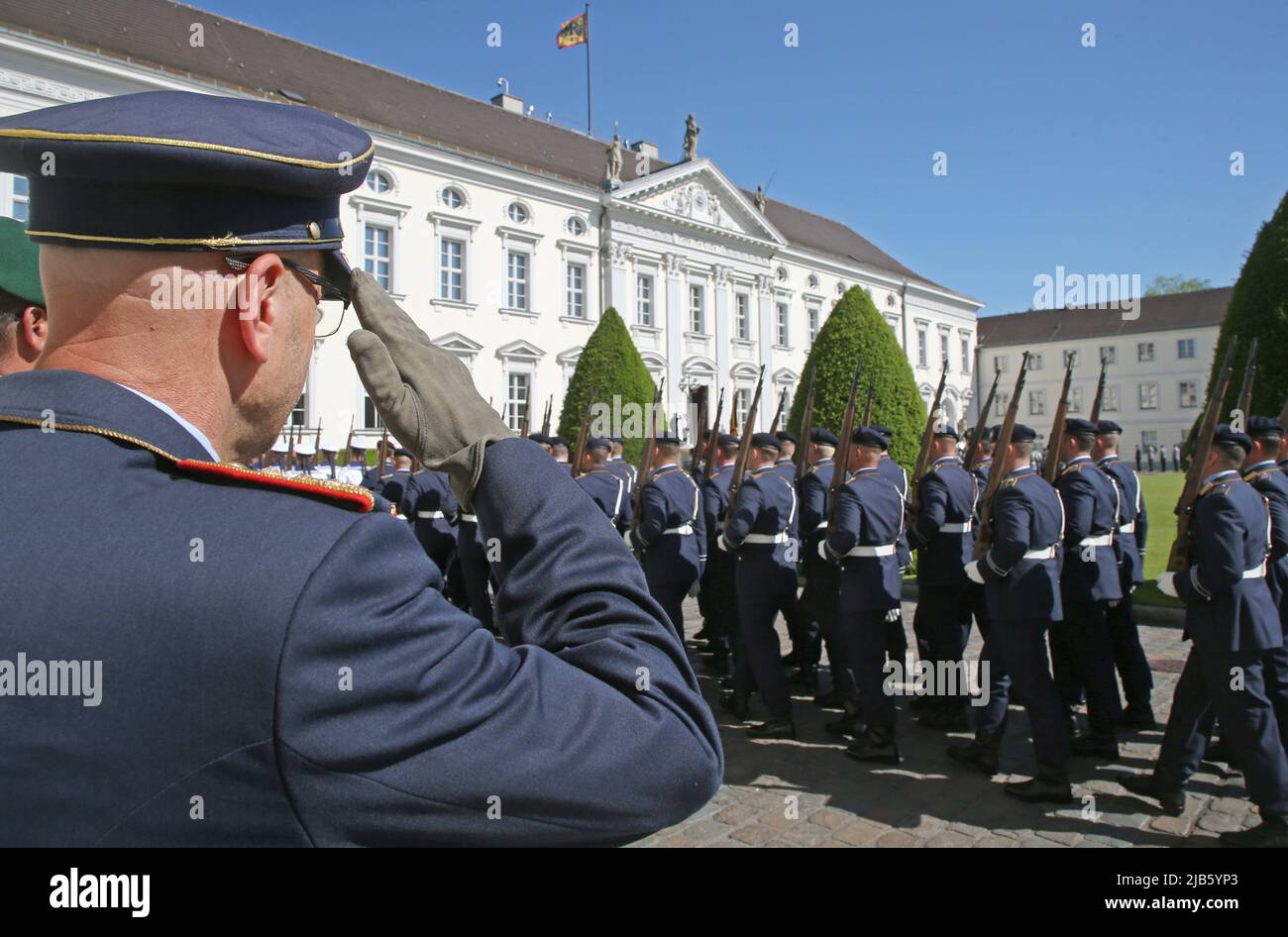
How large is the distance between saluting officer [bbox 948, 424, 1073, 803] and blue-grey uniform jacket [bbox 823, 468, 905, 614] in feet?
2.21

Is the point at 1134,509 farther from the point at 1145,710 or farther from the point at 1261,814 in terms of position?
the point at 1261,814

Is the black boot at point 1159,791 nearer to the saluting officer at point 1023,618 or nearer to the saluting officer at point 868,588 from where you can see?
the saluting officer at point 1023,618

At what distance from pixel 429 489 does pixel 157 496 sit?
9707mm

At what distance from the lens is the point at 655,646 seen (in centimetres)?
109

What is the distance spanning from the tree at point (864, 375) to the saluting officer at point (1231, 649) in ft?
30.9

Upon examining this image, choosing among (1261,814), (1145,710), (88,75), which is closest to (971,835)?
(1261,814)

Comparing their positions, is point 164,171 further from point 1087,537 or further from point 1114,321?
point 1114,321

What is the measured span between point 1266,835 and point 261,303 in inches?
215

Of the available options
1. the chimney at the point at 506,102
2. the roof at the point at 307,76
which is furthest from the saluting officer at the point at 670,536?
the chimney at the point at 506,102

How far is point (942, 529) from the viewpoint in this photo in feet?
24.3

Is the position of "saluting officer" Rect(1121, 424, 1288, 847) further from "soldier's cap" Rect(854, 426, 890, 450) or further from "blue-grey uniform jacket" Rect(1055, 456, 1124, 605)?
"soldier's cap" Rect(854, 426, 890, 450)

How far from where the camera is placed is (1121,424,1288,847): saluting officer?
4551 mm

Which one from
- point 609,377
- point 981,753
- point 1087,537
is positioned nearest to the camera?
point 981,753

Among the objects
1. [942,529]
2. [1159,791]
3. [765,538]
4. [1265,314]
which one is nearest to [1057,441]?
[942,529]
